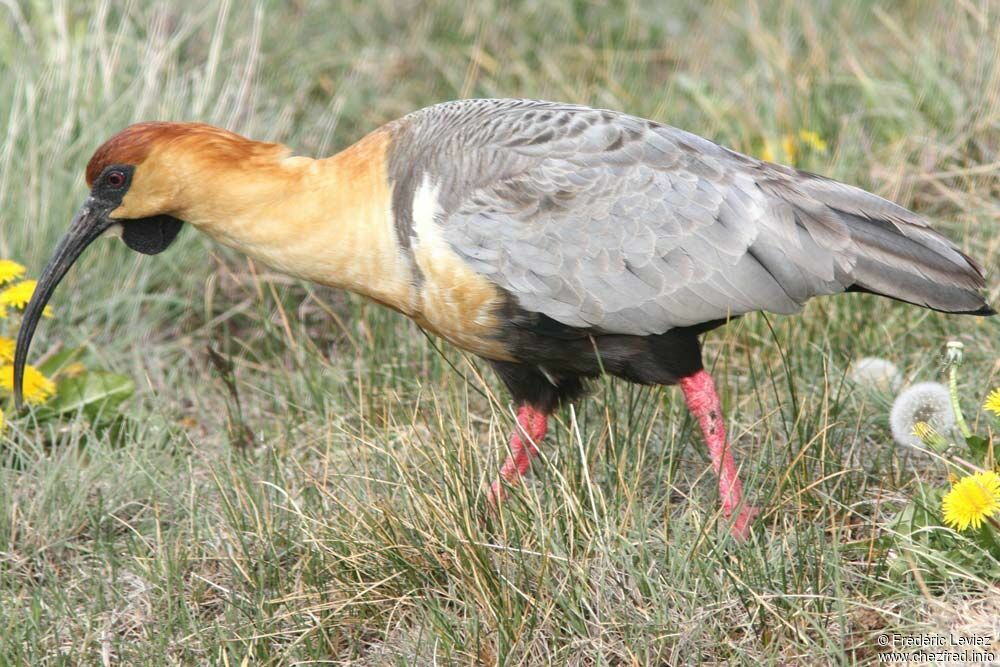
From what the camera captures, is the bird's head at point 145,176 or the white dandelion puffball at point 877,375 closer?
the bird's head at point 145,176

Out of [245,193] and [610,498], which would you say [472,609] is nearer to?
[610,498]

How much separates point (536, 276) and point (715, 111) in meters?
2.83

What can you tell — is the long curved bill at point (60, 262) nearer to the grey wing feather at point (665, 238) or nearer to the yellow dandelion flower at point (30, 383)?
the yellow dandelion flower at point (30, 383)

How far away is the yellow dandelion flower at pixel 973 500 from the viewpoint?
3346mm

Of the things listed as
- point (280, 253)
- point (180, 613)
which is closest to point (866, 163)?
point (280, 253)

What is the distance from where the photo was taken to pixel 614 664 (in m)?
3.51

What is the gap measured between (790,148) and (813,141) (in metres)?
0.12

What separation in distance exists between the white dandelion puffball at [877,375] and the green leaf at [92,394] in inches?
108

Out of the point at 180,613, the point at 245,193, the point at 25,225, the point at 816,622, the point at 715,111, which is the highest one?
the point at 715,111

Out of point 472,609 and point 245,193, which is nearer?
point 472,609

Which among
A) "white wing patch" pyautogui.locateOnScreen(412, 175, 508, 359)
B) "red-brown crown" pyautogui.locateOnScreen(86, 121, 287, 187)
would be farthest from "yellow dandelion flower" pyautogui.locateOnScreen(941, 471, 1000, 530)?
"red-brown crown" pyautogui.locateOnScreen(86, 121, 287, 187)

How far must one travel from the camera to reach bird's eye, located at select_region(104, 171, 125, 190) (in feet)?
13.9

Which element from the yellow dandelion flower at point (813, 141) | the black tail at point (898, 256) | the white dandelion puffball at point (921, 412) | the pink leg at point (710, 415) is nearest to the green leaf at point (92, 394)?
the pink leg at point (710, 415)

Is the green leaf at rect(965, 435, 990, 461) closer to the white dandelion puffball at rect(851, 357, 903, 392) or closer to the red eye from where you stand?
the white dandelion puffball at rect(851, 357, 903, 392)
